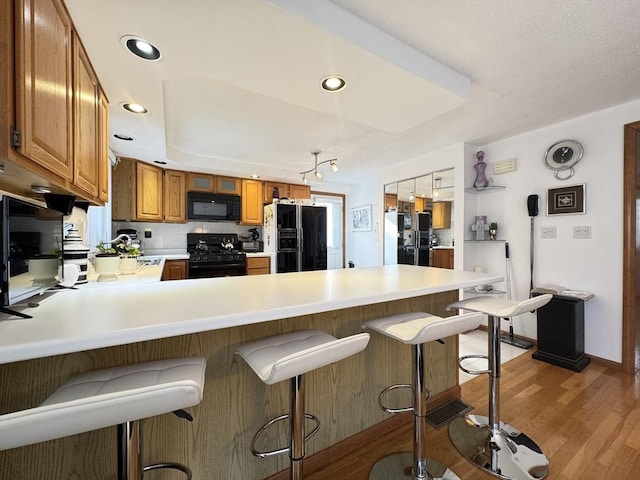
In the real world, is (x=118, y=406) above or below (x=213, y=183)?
below

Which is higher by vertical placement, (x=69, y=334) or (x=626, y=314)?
(x=69, y=334)

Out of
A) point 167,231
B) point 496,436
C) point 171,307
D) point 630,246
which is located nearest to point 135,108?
point 171,307

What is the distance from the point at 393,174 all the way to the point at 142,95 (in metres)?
3.36

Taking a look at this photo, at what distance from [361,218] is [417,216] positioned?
6.47ft

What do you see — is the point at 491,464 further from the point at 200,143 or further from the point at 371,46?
the point at 200,143

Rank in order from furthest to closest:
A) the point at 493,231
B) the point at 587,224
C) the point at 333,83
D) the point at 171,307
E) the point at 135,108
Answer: the point at 493,231 → the point at 587,224 → the point at 135,108 → the point at 333,83 → the point at 171,307

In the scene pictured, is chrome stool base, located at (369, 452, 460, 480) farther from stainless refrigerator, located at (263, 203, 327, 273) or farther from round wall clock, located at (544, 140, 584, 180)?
stainless refrigerator, located at (263, 203, 327, 273)

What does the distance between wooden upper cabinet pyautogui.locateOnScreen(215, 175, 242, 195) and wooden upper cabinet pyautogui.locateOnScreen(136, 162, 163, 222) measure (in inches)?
33.1

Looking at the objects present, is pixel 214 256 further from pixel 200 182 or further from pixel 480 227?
pixel 480 227

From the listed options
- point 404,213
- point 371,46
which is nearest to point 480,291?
point 404,213

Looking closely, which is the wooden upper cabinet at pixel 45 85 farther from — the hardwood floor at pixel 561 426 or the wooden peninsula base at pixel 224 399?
the hardwood floor at pixel 561 426

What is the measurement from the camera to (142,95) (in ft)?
6.31

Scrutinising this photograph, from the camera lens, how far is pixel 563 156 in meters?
2.76

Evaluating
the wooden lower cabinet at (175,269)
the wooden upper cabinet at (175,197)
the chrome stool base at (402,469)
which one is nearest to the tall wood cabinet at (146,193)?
the wooden upper cabinet at (175,197)
